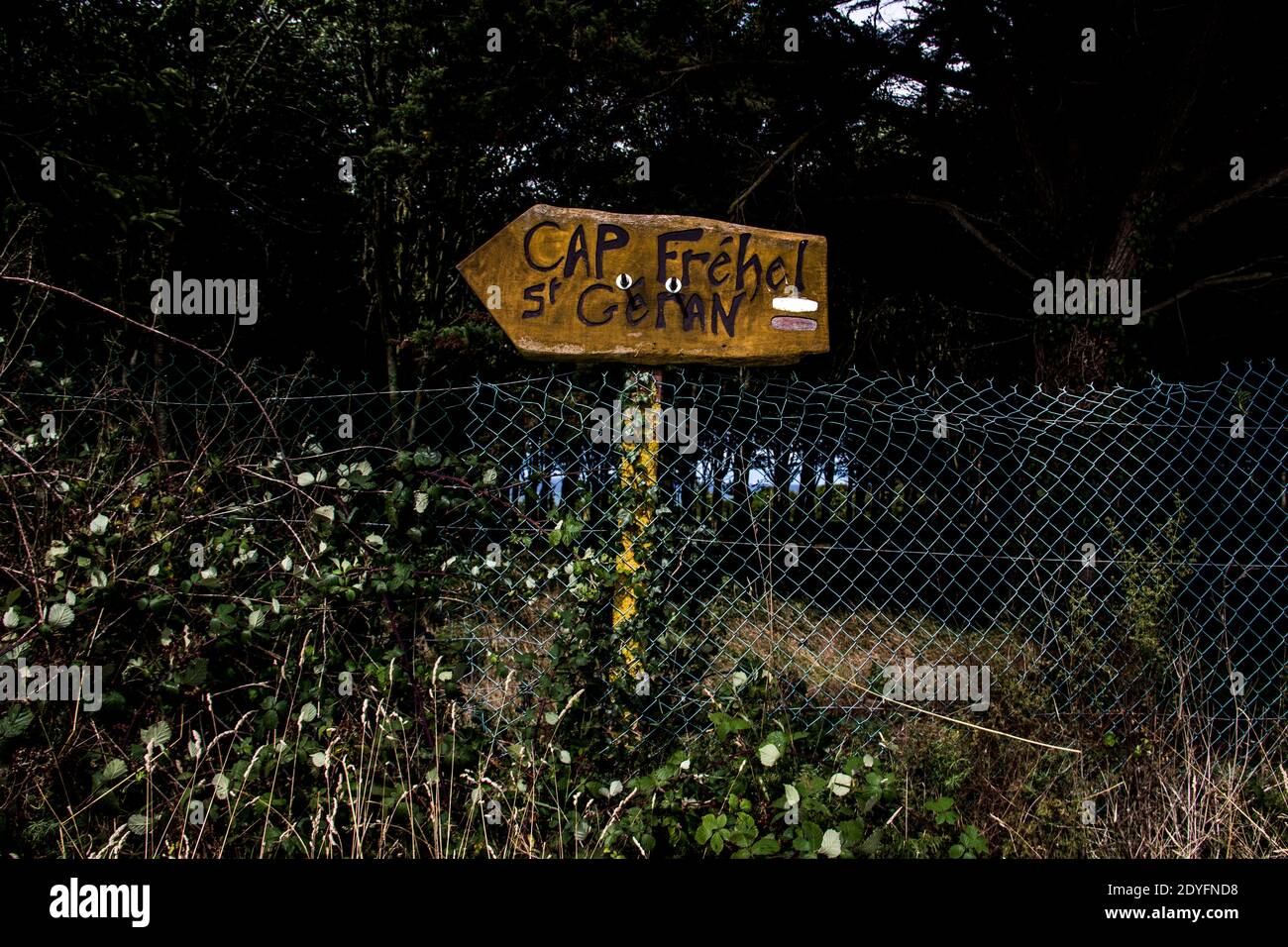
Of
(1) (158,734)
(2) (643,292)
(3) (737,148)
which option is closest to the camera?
(1) (158,734)

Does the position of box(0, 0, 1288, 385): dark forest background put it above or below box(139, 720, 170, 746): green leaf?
above

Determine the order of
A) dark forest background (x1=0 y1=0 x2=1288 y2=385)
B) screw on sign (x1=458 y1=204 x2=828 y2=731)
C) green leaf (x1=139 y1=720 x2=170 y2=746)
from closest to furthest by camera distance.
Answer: green leaf (x1=139 y1=720 x2=170 y2=746) < screw on sign (x1=458 y1=204 x2=828 y2=731) < dark forest background (x1=0 y1=0 x2=1288 y2=385)

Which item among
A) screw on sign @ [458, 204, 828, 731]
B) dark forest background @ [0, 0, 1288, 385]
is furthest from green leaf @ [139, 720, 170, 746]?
dark forest background @ [0, 0, 1288, 385]

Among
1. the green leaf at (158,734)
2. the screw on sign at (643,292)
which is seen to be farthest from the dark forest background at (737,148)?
the green leaf at (158,734)

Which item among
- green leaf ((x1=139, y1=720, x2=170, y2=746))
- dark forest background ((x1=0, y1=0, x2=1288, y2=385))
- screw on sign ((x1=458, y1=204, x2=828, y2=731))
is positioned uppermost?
dark forest background ((x1=0, y1=0, x2=1288, y2=385))

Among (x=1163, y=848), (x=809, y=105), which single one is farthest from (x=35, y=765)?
(x=809, y=105)

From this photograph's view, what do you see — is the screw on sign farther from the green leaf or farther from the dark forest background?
the dark forest background

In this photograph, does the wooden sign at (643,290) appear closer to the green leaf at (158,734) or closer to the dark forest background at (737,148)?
the green leaf at (158,734)

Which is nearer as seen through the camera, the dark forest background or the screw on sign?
the screw on sign

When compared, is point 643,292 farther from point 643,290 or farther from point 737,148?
point 737,148

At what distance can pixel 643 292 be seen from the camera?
3.11 m

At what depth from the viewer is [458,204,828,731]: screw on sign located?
306 cm

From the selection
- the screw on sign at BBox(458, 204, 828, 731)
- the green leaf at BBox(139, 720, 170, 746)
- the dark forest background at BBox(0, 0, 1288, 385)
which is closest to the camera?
the green leaf at BBox(139, 720, 170, 746)

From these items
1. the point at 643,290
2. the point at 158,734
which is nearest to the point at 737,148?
the point at 643,290
